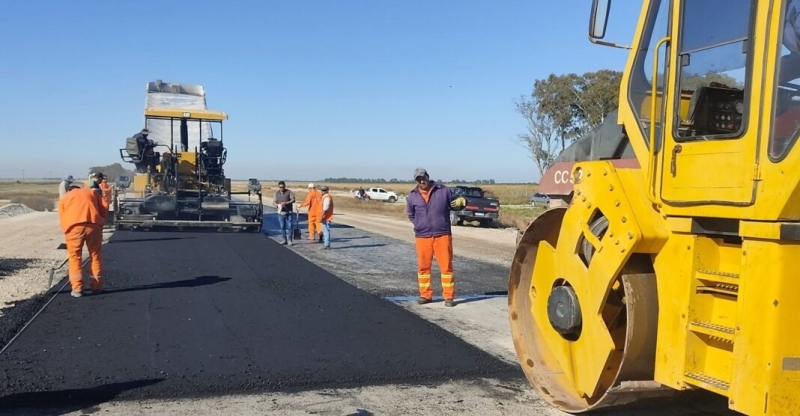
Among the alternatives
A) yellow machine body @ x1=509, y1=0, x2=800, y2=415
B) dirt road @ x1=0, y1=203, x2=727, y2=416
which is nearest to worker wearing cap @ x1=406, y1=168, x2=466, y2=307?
dirt road @ x1=0, y1=203, x2=727, y2=416

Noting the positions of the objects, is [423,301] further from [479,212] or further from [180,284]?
[479,212]

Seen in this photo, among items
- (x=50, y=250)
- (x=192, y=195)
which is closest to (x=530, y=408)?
(x=50, y=250)

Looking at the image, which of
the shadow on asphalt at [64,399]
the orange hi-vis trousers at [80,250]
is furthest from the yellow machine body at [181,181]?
the shadow on asphalt at [64,399]

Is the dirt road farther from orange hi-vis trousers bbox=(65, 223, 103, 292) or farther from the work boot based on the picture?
orange hi-vis trousers bbox=(65, 223, 103, 292)

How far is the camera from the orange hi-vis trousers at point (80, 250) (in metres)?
8.31

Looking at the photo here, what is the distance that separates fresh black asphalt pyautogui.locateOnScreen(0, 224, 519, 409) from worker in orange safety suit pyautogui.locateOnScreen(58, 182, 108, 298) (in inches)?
12.0

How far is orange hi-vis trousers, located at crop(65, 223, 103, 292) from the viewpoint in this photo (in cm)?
831

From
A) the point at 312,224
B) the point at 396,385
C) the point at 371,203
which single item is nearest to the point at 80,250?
the point at 396,385

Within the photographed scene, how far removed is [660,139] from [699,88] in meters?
0.32

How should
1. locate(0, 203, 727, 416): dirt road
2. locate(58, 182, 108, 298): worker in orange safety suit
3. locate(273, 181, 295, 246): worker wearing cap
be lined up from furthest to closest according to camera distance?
locate(273, 181, 295, 246): worker wearing cap, locate(58, 182, 108, 298): worker in orange safety suit, locate(0, 203, 727, 416): dirt road

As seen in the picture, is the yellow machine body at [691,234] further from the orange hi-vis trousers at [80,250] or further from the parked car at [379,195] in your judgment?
the parked car at [379,195]

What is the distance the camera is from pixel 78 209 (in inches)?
329

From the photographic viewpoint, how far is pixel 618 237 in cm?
360

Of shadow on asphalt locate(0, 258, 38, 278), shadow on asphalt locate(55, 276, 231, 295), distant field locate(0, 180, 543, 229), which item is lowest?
distant field locate(0, 180, 543, 229)
